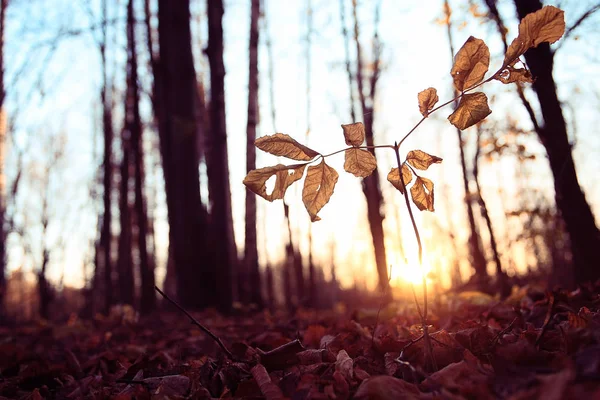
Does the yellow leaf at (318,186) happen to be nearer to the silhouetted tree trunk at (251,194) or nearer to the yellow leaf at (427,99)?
the yellow leaf at (427,99)

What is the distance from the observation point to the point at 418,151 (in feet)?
4.24

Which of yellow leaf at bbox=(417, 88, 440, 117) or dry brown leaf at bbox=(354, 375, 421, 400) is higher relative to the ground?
yellow leaf at bbox=(417, 88, 440, 117)

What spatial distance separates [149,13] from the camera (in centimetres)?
1040

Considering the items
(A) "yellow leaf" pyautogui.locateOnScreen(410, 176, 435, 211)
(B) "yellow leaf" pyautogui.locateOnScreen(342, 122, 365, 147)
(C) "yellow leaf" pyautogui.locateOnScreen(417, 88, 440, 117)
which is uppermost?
(C) "yellow leaf" pyautogui.locateOnScreen(417, 88, 440, 117)

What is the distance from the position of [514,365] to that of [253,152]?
17.2 feet

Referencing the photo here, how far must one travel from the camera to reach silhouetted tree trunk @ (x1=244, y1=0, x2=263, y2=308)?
20.9 feet

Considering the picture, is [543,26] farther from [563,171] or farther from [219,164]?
[219,164]

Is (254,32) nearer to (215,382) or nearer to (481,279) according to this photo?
(481,279)

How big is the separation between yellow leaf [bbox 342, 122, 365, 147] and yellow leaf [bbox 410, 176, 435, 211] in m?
0.22

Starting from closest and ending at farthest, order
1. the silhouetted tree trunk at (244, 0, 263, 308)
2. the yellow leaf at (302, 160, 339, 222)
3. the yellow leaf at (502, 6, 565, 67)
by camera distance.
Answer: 1. the yellow leaf at (502, 6, 565, 67)
2. the yellow leaf at (302, 160, 339, 222)
3. the silhouetted tree trunk at (244, 0, 263, 308)

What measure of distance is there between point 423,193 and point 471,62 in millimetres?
387

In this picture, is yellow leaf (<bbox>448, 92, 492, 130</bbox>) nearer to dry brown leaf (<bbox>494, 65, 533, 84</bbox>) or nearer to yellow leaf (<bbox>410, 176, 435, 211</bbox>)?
dry brown leaf (<bbox>494, 65, 533, 84</bbox>)

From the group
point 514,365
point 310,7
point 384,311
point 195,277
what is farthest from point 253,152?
point 310,7

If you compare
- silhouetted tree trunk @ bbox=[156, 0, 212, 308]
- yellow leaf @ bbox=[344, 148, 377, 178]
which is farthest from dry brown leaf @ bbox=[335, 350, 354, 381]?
silhouetted tree trunk @ bbox=[156, 0, 212, 308]
